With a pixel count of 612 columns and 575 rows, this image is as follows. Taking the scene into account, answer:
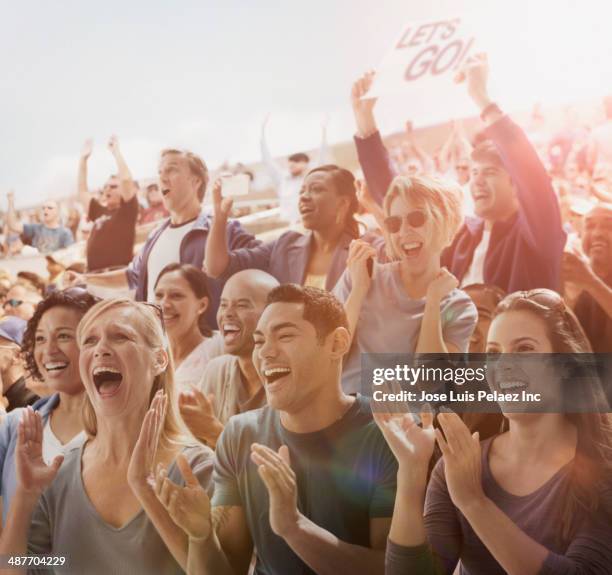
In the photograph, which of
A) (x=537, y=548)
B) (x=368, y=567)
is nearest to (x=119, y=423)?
(x=368, y=567)

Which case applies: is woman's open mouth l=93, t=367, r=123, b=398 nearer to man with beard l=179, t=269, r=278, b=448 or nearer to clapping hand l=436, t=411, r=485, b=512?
man with beard l=179, t=269, r=278, b=448

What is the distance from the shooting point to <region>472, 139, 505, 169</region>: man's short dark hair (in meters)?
2.33

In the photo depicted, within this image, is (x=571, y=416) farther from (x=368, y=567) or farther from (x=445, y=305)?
(x=368, y=567)

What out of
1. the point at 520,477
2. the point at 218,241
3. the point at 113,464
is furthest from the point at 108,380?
the point at 520,477

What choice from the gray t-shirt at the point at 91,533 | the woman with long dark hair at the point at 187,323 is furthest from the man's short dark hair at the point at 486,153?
the gray t-shirt at the point at 91,533

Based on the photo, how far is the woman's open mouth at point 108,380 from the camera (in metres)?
2.47

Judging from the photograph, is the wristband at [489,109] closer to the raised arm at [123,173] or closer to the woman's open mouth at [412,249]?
the woman's open mouth at [412,249]

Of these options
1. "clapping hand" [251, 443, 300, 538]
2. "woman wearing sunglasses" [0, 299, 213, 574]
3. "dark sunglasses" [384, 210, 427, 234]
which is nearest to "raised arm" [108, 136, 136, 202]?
"woman wearing sunglasses" [0, 299, 213, 574]

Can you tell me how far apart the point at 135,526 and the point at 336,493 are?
60cm

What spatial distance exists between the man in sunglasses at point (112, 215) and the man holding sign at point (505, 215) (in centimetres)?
104

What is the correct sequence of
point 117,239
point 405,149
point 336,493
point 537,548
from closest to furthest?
point 537,548 → point 336,493 → point 405,149 → point 117,239

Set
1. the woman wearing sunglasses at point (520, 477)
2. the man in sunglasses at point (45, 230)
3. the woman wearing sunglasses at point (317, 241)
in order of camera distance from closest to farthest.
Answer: the woman wearing sunglasses at point (520, 477) < the woman wearing sunglasses at point (317, 241) < the man in sunglasses at point (45, 230)

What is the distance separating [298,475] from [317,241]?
679mm

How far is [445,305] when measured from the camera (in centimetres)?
234
